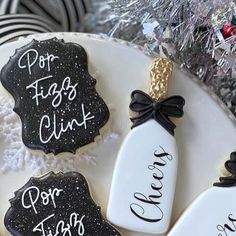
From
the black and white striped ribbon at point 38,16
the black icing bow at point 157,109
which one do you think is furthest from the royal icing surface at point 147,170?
the black and white striped ribbon at point 38,16

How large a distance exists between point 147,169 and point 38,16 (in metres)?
0.40

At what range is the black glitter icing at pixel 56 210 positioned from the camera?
0.84 meters

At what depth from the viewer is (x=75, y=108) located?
87 centimetres

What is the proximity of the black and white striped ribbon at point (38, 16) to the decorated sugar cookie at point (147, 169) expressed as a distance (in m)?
0.28

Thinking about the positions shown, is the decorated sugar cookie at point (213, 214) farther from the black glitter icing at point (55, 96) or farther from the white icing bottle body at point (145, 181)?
the black glitter icing at point (55, 96)

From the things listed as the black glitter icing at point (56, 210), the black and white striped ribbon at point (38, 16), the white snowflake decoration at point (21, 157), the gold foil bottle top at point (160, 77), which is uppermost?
the gold foil bottle top at point (160, 77)

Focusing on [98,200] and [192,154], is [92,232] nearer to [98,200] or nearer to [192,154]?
[98,200]

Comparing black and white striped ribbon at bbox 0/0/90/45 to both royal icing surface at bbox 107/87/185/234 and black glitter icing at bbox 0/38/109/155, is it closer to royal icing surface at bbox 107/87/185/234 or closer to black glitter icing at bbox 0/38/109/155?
black glitter icing at bbox 0/38/109/155

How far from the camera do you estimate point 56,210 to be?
0.84 m

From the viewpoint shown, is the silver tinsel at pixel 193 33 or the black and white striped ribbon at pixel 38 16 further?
the black and white striped ribbon at pixel 38 16

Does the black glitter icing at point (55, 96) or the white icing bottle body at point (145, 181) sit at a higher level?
the black glitter icing at point (55, 96)

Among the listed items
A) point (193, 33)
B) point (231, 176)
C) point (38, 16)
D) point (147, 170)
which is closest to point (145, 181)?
point (147, 170)

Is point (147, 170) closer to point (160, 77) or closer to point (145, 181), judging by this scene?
point (145, 181)

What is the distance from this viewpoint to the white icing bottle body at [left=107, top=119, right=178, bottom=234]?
843 mm
